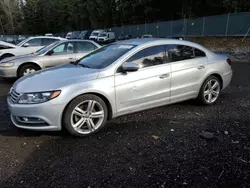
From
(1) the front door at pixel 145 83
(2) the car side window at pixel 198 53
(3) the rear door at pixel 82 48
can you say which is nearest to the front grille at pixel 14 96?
(1) the front door at pixel 145 83

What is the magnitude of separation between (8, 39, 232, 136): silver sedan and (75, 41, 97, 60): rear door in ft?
11.8

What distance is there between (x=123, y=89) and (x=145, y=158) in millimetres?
1245

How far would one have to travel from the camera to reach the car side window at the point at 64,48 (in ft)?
26.0

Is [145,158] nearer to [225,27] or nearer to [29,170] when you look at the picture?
[29,170]


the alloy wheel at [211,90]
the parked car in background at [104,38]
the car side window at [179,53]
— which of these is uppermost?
the car side window at [179,53]

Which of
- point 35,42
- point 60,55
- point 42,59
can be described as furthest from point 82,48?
point 35,42

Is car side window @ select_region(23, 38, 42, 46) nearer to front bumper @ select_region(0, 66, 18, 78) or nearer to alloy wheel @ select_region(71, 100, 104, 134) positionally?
front bumper @ select_region(0, 66, 18, 78)

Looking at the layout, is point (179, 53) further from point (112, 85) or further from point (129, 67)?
point (112, 85)

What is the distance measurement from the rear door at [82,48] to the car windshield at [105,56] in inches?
142

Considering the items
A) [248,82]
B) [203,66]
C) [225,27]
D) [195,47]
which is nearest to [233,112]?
[203,66]

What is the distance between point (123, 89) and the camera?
12.7 ft

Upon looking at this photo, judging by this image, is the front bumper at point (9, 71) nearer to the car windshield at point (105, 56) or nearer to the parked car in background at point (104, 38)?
the car windshield at point (105, 56)

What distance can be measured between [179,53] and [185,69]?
35 centimetres

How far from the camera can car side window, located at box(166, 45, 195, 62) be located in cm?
449
